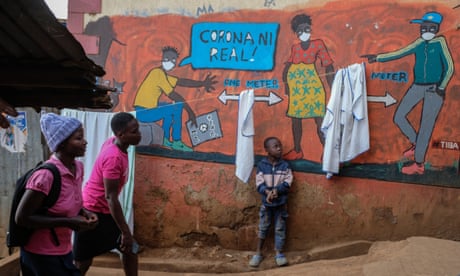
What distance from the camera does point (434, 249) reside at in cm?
452

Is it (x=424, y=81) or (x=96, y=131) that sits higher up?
(x=424, y=81)

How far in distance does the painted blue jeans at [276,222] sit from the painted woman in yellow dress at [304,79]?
2.12 ft

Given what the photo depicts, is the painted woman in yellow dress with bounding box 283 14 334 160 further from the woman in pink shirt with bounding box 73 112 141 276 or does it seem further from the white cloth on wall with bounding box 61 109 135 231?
the woman in pink shirt with bounding box 73 112 141 276

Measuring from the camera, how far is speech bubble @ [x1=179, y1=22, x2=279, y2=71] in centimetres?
557

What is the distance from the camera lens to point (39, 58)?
2.27 m

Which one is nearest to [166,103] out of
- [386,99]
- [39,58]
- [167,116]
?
[167,116]

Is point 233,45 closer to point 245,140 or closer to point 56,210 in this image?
point 245,140

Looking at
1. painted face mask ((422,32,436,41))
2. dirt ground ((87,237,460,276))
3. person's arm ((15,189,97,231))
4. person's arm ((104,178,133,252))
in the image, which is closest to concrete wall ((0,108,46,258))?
dirt ground ((87,237,460,276))

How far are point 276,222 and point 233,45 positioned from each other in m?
2.06

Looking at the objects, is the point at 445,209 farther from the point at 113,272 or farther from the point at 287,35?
the point at 113,272

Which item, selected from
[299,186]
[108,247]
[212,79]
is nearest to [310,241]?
[299,186]

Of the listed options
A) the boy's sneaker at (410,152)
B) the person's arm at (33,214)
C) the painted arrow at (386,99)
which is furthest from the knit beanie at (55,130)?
the boy's sneaker at (410,152)

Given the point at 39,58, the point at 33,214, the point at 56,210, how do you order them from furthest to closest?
1. the point at 56,210
2. the point at 33,214
3. the point at 39,58

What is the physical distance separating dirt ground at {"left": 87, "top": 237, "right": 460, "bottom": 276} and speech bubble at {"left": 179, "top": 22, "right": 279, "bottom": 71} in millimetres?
2165
